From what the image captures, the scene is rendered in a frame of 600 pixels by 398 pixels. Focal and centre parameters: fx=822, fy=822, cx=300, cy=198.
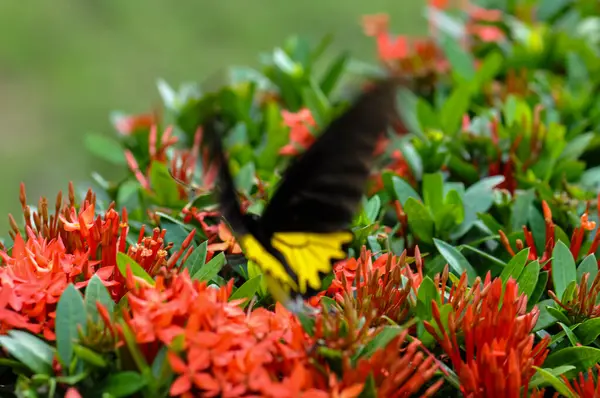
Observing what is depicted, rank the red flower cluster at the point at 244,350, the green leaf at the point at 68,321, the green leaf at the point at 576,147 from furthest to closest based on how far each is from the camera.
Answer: the green leaf at the point at 576,147
the green leaf at the point at 68,321
the red flower cluster at the point at 244,350

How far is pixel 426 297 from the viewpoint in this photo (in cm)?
166

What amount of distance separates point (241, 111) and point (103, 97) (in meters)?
3.74

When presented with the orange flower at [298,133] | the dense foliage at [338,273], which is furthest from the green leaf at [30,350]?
the orange flower at [298,133]

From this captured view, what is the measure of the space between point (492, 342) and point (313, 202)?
0.44 m

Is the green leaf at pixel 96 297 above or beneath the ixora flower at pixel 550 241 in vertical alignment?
above

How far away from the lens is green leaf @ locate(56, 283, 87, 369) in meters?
1.46

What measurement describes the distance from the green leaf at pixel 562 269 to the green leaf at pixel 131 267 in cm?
89

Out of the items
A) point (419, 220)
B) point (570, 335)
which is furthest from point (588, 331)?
point (419, 220)

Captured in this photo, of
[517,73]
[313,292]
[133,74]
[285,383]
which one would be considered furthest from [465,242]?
[133,74]

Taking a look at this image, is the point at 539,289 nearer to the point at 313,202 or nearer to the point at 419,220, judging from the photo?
the point at 419,220

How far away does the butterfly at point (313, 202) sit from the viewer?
62.0 inches

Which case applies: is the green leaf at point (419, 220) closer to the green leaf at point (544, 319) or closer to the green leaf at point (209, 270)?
the green leaf at point (544, 319)

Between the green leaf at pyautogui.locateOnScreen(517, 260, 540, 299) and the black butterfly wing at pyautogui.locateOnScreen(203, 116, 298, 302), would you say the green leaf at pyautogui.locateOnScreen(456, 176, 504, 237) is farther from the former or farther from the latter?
the black butterfly wing at pyautogui.locateOnScreen(203, 116, 298, 302)

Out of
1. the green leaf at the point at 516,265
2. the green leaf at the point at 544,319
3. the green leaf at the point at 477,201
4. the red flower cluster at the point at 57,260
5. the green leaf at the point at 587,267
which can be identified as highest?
the red flower cluster at the point at 57,260
